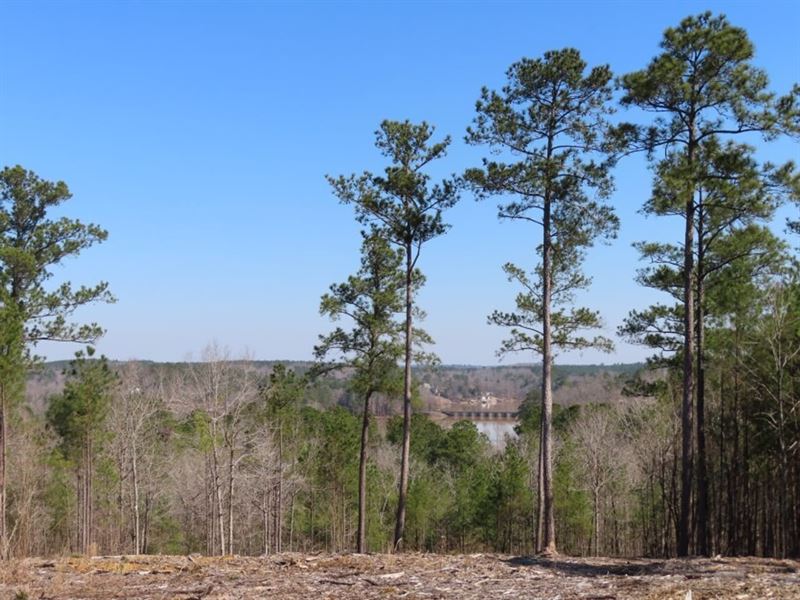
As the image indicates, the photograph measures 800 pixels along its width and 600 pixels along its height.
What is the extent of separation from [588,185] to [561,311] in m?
2.99

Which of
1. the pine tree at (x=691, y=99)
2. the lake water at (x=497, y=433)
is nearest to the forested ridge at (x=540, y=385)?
the pine tree at (x=691, y=99)

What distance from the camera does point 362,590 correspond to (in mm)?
8586

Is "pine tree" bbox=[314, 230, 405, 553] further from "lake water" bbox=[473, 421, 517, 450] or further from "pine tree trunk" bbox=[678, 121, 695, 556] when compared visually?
"lake water" bbox=[473, 421, 517, 450]

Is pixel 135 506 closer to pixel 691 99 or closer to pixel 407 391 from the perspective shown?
pixel 407 391

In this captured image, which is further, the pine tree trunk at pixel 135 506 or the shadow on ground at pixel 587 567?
the pine tree trunk at pixel 135 506

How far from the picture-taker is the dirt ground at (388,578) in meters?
8.16

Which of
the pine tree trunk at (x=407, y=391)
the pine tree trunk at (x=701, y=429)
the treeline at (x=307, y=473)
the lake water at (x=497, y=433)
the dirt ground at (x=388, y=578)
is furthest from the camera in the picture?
the lake water at (x=497, y=433)

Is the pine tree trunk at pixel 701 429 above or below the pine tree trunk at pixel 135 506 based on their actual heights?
above

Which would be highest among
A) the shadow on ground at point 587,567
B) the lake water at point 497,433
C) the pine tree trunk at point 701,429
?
the pine tree trunk at point 701,429

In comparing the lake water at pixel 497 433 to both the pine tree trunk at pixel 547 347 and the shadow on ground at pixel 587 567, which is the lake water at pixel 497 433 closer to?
the pine tree trunk at pixel 547 347

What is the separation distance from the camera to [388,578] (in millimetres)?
9438

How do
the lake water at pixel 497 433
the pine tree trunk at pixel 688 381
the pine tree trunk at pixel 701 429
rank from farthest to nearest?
1. the lake water at pixel 497 433
2. the pine tree trunk at pixel 701 429
3. the pine tree trunk at pixel 688 381

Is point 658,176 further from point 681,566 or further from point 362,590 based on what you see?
point 362,590

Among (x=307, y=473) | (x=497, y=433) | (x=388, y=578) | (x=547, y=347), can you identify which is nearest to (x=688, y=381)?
(x=547, y=347)
